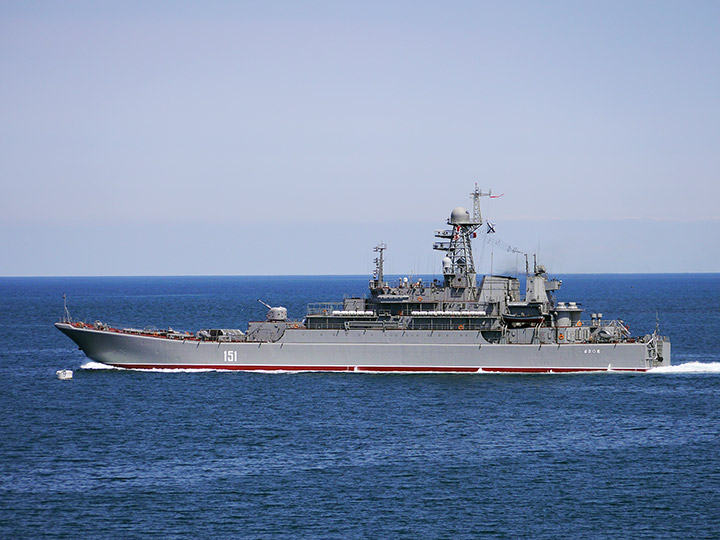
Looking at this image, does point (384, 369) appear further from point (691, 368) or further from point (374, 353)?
point (691, 368)

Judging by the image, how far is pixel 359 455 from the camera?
1414 inches

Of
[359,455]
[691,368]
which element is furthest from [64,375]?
[691,368]

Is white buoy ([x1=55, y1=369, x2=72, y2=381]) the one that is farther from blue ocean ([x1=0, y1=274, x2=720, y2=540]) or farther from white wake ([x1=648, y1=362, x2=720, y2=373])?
white wake ([x1=648, y1=362, x2=720, y2=373])

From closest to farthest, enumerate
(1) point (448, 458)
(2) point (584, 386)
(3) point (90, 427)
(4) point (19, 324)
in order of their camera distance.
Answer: (1) point (448, 458)
(3) point (90, 427)
(2) point (584, 386)
(4) point (19, 324)

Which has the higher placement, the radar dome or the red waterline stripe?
the radar dome

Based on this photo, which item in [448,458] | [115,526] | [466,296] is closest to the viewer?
[115,526]

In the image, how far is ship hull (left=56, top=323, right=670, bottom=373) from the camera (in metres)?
55.3

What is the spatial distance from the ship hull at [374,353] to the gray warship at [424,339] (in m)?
0.07

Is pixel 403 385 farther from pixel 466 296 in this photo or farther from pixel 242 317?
pixel 242 317

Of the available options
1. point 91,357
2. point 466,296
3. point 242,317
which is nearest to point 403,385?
point 466,296

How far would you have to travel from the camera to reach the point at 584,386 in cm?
5134

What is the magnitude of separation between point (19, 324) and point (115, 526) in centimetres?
8276

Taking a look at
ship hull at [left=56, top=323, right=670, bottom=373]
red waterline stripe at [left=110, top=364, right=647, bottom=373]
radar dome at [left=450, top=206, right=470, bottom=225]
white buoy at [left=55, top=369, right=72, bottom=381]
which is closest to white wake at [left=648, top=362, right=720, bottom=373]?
ship hull at [left=56, top=323, right=670, bottom=373]

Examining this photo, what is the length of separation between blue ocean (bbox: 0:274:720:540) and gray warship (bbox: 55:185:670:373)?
132 centimetres
